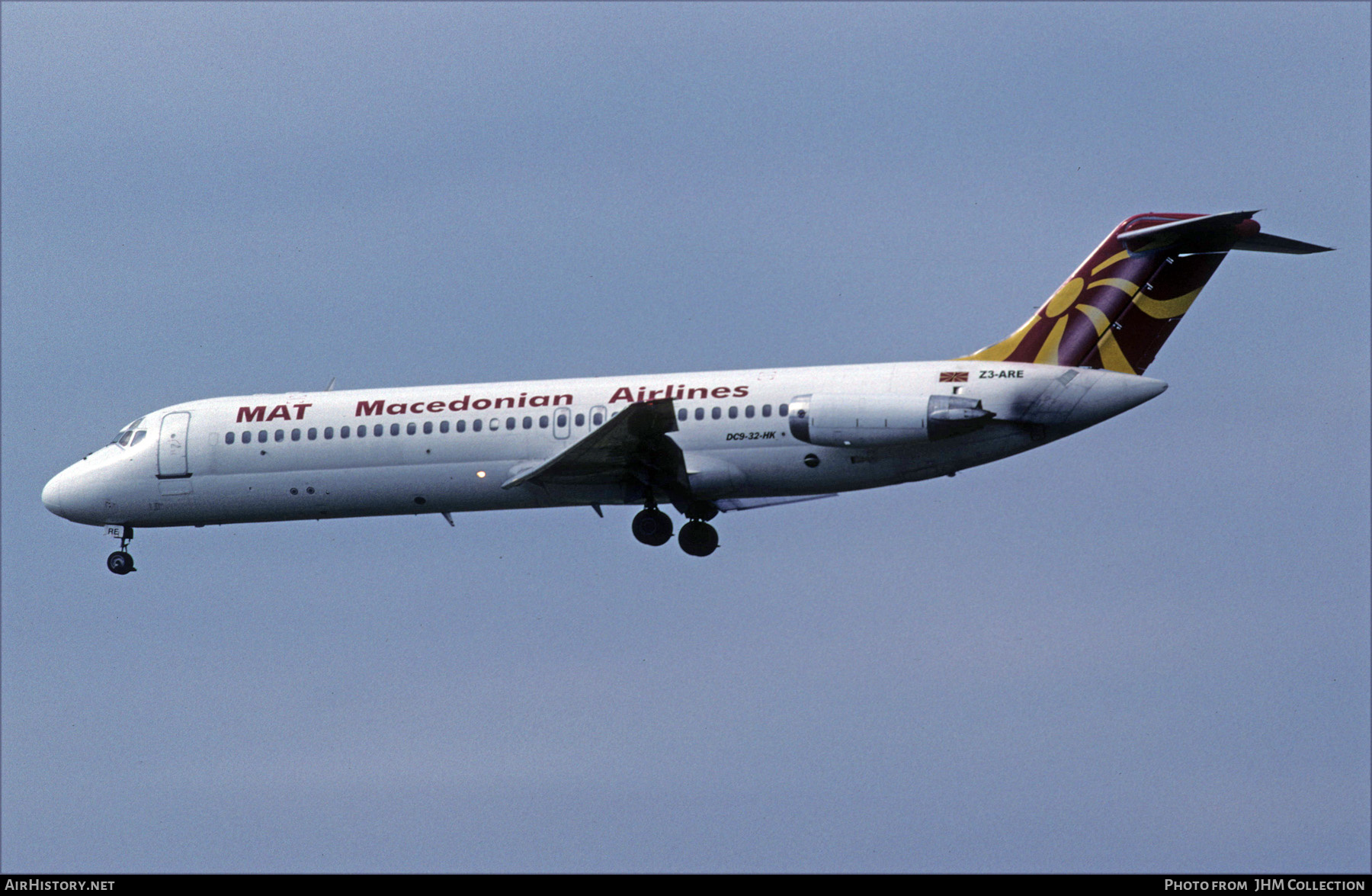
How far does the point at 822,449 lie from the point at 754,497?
198 cm

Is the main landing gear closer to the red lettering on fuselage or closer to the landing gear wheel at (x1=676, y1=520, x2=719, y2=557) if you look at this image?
the landing gear wheel at (x1=676, y1=520, x2=719, y2=557)

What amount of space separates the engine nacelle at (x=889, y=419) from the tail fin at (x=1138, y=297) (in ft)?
6.55

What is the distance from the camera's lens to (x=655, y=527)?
3703 centimetres

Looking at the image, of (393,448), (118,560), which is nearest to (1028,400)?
(393,448)

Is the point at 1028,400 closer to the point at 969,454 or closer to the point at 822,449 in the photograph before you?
the point at 969,454

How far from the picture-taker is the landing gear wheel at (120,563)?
40375mm

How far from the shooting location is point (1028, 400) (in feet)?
114

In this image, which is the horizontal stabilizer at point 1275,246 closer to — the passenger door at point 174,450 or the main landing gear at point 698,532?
the main landing gear at point 698,532

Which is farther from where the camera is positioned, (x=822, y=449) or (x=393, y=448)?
(x=393, y=448)

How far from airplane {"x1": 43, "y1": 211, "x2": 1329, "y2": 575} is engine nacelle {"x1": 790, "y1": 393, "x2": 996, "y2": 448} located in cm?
4

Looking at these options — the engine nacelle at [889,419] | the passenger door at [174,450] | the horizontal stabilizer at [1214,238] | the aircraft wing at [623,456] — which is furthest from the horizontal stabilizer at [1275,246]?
the passenger door at [174,450]

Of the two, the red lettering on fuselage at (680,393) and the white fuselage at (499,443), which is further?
the red lettering on fuselage at (680,393)

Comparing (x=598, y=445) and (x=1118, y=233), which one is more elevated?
(x=1118, y=233)

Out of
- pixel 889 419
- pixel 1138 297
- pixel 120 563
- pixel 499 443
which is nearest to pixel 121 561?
pixel 120 563
